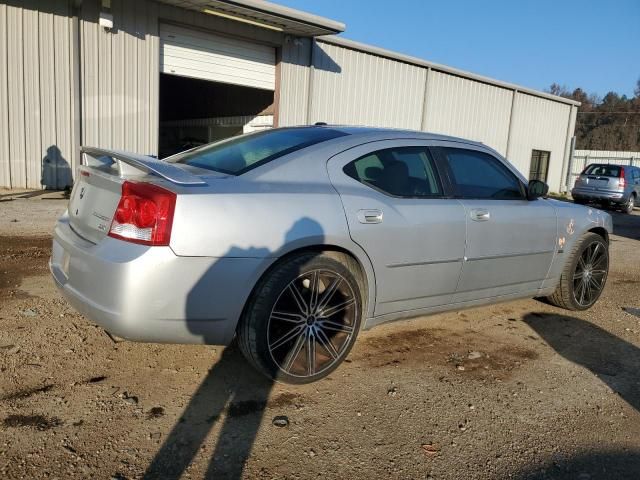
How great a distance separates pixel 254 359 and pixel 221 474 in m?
0.76

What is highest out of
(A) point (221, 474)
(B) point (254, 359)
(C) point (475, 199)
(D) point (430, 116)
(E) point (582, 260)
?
(D) point (430, 116)

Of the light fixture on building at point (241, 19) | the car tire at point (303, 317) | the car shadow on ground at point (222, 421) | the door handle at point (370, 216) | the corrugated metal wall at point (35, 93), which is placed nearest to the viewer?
the car shadow on ground at point (222, 421)

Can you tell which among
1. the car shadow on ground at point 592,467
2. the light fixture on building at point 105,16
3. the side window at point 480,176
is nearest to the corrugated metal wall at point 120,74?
the light fixture on building at point 105,16

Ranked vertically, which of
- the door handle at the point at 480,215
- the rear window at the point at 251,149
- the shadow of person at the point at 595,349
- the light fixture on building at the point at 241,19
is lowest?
the shadow of person at the point at 595,349

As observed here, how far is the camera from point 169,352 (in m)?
3.59

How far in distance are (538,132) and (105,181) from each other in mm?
23165

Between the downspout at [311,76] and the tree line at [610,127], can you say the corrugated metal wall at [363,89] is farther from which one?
the tree line at [610,127]

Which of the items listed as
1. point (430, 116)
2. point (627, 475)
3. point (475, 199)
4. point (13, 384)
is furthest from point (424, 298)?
point (430, 116)

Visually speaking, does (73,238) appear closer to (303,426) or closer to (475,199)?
(303,426)

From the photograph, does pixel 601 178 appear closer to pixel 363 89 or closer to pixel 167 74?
pixel 363 89

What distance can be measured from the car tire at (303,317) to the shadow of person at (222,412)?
0.16 m

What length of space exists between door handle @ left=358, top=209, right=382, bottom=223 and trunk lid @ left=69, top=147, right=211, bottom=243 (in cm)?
97

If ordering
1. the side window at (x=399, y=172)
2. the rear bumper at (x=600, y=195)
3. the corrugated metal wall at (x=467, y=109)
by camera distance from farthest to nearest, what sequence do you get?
the corrugated metal wall at (x=467, y=109) < the rear bumper at (x=600, y=195) < the side window at (x=399, y=172)

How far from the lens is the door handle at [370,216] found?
3275 mm
